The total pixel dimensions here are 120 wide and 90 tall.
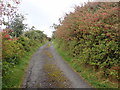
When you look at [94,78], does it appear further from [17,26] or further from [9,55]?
[17,26]

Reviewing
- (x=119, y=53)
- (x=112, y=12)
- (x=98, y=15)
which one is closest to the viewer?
(x=119, y=53)

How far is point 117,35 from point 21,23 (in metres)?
17.4

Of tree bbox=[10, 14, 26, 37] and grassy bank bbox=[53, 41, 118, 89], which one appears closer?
grassy bank bbox=[53, 41, 118, 89]

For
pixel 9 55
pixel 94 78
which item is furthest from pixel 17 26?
pixel 94 78

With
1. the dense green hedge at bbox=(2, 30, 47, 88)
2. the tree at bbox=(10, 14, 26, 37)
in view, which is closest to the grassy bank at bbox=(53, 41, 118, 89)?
the dense green hedge at bbox=(2, 30, 47, 88)

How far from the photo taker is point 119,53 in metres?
7.05

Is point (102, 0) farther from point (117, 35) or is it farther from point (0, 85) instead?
point (0, 85)

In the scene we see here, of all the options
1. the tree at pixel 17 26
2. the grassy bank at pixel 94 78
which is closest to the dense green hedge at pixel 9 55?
the tree at pixel 17 26

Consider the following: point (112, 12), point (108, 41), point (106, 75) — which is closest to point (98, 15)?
point (112, 12)

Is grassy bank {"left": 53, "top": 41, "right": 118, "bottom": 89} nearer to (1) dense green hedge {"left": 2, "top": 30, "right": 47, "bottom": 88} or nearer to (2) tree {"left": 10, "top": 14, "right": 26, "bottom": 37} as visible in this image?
(1) dense green hedge {"left": 2, "top": 30, "right": 47, "bottom": 88}

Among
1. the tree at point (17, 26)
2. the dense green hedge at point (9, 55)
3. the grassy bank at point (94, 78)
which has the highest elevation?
the tree at point (17, 26)

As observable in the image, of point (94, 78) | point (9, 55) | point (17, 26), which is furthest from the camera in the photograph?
point (17, 26)

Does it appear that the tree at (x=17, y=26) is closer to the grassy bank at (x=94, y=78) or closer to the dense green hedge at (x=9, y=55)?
the dense green hedge at (x=9, y=55)

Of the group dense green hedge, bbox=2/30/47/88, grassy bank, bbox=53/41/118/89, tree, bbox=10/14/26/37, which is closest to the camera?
grassy bank, bbox=53/41/118/89
